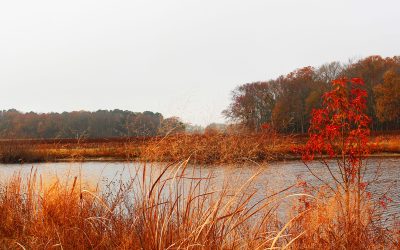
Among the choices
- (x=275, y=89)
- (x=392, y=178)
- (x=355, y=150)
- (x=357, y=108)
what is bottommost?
(x=392, y=178)

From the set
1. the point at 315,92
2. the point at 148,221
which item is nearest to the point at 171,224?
the point at 148,221

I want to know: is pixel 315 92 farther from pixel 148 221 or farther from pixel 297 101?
pixel 148 221

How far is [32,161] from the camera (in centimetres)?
2708

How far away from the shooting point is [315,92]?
4875cm

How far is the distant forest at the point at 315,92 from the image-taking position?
42.4 metres

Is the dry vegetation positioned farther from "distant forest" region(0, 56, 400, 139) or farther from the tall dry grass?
"distant forest" region(0, 56, 400, 139)

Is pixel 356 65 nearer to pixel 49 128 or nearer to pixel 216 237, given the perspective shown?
pixel 49 128

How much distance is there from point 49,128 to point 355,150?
51.7 m

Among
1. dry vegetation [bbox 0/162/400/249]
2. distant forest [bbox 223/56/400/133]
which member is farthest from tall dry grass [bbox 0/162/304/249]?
distant forest [bbox 223/56/400/133]

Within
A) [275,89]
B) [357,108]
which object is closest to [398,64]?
[275,89]

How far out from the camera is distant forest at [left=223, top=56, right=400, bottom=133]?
139 ft

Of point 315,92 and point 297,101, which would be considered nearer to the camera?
point 315,92

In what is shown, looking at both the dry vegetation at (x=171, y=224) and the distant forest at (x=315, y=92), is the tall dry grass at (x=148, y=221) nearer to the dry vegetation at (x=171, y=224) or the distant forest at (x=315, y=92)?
the dry vegetation at (x=171, y=224)

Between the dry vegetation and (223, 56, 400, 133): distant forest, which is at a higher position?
(223, 56, 400, 133): distant forest
